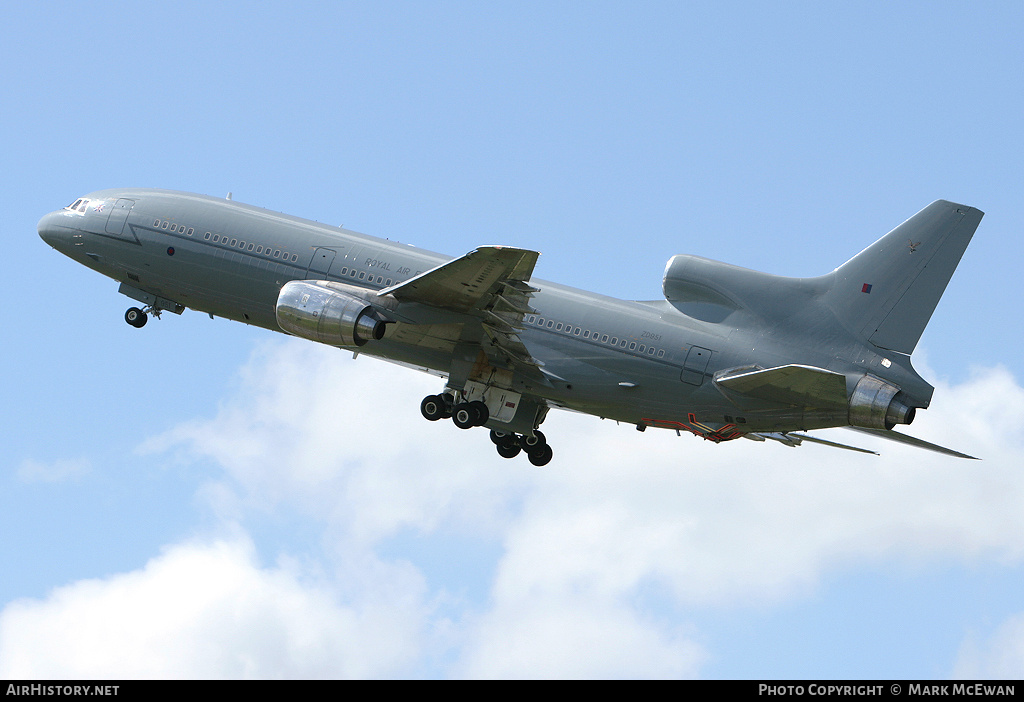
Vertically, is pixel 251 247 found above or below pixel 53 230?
above

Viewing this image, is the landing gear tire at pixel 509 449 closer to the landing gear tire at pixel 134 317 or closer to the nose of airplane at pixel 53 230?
the landing gear tire at pixel 134 317

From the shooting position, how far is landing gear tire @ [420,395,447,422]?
3562 centimetres

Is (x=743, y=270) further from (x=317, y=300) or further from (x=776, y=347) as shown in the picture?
(x=317, y=300)

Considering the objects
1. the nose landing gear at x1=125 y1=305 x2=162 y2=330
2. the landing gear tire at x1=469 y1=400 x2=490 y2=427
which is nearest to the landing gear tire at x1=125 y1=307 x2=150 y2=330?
the nose landing gear at x1=125 y1=305 x2=162 y2=330

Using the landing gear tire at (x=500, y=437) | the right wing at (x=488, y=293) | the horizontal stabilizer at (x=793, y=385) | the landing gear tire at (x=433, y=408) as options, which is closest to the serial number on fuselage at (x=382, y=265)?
the right wing at (x=488, y=293)

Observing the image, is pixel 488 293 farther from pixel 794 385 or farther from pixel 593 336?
pixel 794 385

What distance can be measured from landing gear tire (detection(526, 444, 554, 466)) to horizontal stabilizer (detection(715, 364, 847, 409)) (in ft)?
29.2

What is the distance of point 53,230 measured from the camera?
39531 mm

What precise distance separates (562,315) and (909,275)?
1015cm

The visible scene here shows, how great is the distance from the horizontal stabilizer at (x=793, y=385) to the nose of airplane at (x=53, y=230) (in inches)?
921

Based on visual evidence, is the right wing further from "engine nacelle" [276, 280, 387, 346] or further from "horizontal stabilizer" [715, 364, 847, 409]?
"horizontal stabilizer" [715, 364, 847, 409]

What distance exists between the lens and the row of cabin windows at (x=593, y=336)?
33.0m

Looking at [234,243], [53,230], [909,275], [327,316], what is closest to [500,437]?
[327,316]
